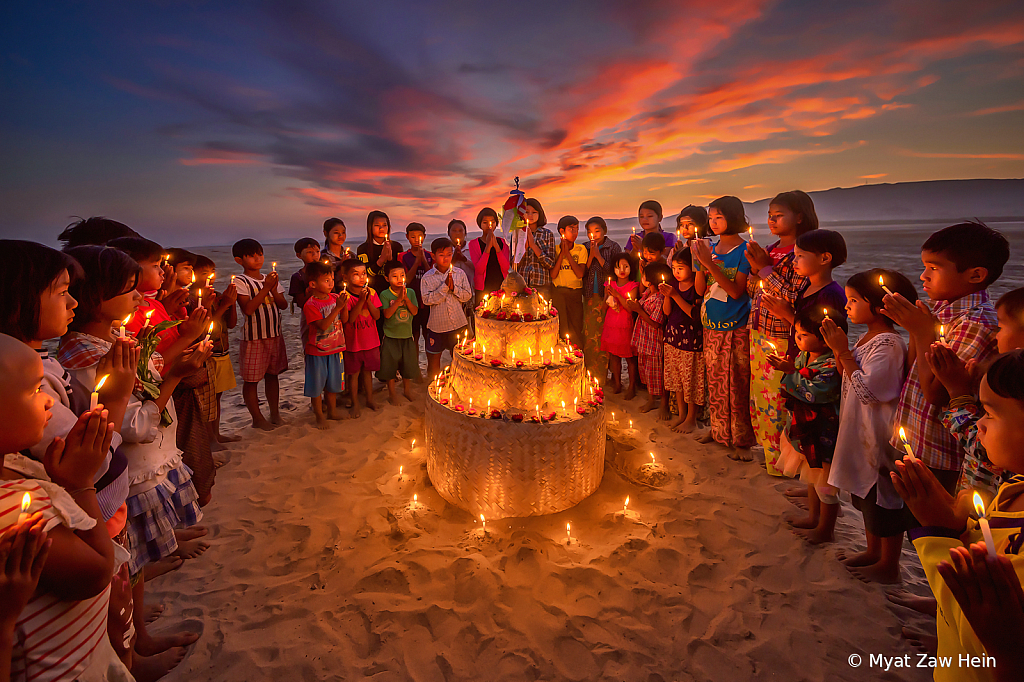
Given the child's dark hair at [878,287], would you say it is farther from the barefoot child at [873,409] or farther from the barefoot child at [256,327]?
the barefoot child at [256,327]

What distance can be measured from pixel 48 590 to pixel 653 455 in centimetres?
523

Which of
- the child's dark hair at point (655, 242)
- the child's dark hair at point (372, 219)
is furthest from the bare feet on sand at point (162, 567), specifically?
the child's dark hair at point (655, 242)

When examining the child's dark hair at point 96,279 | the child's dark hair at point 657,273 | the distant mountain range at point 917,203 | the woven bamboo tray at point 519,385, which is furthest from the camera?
the distant mountain range at point 917,203

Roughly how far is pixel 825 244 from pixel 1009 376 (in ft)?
9.35

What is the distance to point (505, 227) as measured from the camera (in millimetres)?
5371

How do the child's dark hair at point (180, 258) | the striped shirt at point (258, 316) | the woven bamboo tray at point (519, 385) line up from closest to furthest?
the woven bamboo tray at point (519, 385), the child's dark hair at point (180, 258), the striped shirt at point (258, 316)

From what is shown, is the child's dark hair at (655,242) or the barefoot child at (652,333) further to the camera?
the child's dark hair at (655,242)

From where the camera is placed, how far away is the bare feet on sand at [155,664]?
2.77m

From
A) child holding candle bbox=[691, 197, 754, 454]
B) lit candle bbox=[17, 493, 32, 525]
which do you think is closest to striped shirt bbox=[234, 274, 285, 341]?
lit candle bbox=[17, 493, 32, 525]

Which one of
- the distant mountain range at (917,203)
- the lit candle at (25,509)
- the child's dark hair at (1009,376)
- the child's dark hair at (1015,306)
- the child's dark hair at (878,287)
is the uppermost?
the distant mountain range at (917,203)

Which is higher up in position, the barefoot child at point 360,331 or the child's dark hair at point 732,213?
the child's dark hair at point 732,213

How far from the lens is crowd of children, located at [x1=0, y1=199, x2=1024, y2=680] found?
156 cm

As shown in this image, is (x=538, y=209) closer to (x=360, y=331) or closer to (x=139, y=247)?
(x=360, y=331)

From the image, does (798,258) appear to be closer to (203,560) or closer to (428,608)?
(428,608)
